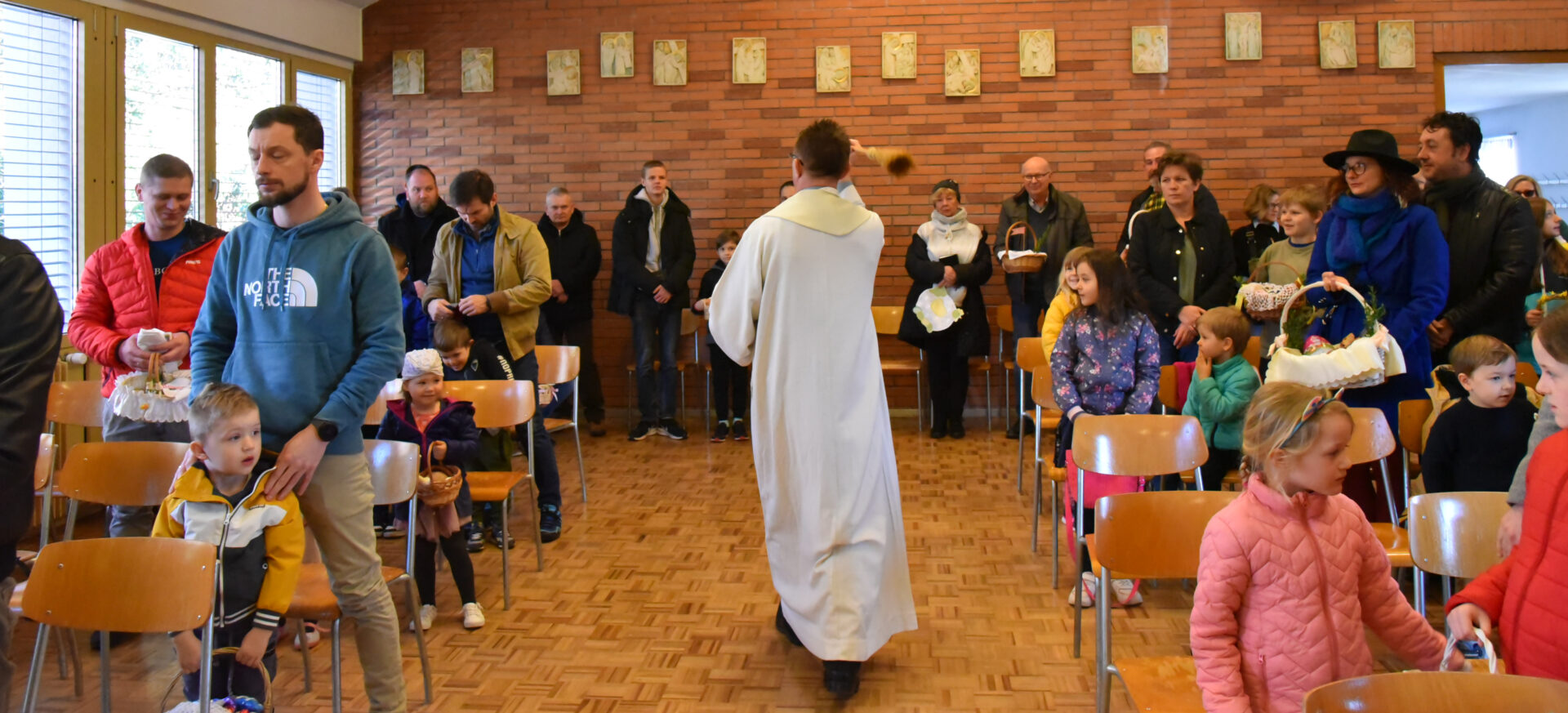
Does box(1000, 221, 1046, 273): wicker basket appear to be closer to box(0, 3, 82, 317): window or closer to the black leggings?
the black leggings

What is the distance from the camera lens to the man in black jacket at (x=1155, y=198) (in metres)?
5.61

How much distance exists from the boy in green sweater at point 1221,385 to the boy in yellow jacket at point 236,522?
3013 millimetres

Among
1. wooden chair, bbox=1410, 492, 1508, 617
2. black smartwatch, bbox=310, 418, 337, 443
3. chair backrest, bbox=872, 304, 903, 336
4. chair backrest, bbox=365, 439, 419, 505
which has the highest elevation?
chair backrest, bbox=872, 304, 903, 336

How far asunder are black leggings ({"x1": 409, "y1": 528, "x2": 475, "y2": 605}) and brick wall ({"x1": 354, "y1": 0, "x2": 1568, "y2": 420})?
166 inches

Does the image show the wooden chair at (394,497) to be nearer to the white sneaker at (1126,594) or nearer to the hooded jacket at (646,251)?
the white sneaker at (1126,594)

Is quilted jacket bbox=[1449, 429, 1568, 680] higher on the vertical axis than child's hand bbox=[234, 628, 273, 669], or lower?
higher

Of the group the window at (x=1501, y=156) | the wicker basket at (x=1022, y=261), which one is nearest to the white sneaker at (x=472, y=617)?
the wicker basket at (x=1022, y=261)

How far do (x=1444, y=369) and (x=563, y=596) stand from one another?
337 centimetres

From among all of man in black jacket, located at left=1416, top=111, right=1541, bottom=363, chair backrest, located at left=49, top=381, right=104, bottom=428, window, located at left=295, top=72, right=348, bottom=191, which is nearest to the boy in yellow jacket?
chair backrest, located at left=49, top=381, right=104, bottom=428

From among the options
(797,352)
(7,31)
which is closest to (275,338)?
(797,352)

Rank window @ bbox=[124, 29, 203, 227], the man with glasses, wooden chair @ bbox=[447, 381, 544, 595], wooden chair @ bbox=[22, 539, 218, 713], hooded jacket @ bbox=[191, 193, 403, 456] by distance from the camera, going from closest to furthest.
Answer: wooden chair @ bbox=[22, 539, 218, 713] → hooded jacket @ bbox=[191, 193, 403, 456] → wooden chair @ bbox=[447, 381, 544, 595] → window @ bbox=[124, 29, 203, 227] → the man with glasses

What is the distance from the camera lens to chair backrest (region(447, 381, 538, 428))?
422 cm

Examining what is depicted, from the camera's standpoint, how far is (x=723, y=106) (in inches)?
309

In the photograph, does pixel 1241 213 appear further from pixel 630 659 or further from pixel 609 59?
pixel 630 659
